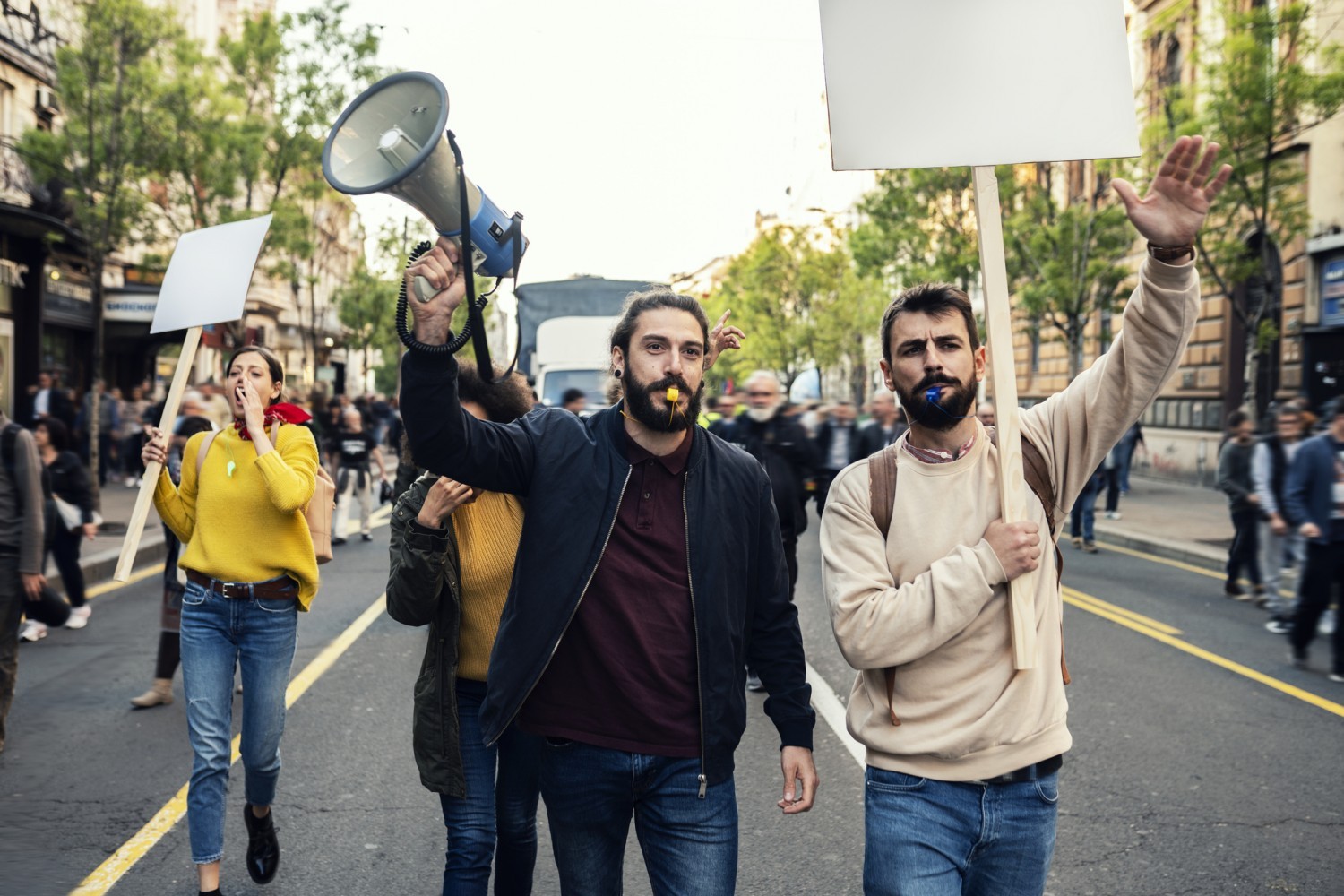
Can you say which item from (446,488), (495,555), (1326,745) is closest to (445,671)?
(495,555)

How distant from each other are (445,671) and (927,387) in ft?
5.32

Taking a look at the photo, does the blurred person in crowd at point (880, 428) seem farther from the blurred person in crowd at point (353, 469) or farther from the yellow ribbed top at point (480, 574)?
the blurred person in crowd at point (353, 469)

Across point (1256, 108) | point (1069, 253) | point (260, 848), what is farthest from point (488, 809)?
point (1069, 253)

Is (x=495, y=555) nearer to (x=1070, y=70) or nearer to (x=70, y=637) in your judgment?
(x=1070, y=70)

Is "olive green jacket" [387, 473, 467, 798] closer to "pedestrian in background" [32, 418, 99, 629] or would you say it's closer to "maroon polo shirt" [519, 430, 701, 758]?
"maroon polo shirt" [519, 430, 701, 758]

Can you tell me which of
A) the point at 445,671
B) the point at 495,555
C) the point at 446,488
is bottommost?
the point at 445,671

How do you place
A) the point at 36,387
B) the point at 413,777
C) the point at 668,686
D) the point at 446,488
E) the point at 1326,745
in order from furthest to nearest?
the point at 36,387, the point at 1326,745, the point at 413,777, the point at 446,488, the point at 668,686

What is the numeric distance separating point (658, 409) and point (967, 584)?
802 mm

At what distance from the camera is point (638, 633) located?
2.73 m

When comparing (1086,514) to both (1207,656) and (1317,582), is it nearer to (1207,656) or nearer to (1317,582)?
(1207,656)

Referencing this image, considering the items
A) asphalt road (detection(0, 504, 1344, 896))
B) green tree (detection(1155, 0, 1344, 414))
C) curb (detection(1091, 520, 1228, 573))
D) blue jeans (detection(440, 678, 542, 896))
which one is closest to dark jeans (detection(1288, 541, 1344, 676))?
asphalt road (detection(0, 504, 1344, 896))

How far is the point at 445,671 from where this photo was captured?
3.42 metres

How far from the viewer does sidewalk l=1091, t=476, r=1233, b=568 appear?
14.3 meters

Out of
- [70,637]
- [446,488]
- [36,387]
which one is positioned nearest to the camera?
[446,488]
